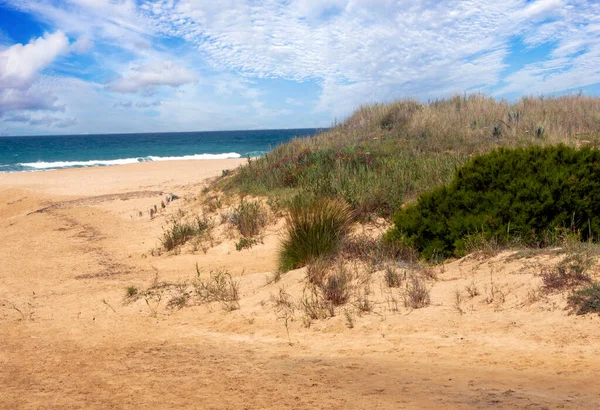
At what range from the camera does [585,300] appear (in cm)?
491

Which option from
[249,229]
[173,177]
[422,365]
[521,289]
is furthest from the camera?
[173,177]

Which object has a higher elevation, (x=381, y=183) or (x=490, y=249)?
(x=381, y=183)

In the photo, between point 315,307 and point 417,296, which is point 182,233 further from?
point 417,296

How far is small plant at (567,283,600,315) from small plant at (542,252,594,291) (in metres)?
0.23

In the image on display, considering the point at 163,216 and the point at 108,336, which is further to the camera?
the point at 163,216

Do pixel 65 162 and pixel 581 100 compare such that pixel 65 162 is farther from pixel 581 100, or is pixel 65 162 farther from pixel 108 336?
pixel 108 336

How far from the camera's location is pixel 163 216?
14.7 m

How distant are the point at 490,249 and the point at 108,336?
194 inches

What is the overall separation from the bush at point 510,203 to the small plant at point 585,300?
1.62m

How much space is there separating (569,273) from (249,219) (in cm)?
697

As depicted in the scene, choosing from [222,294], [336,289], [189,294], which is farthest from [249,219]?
[336,289]

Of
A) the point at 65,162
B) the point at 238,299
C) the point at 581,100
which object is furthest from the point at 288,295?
the point at 65,162

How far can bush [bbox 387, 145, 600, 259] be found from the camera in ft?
22.5

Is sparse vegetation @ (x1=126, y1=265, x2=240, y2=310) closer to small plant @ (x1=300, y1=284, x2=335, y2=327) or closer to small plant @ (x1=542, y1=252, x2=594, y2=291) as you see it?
small plant @ (x1=300, y1=284, x2=335, y2=327)
